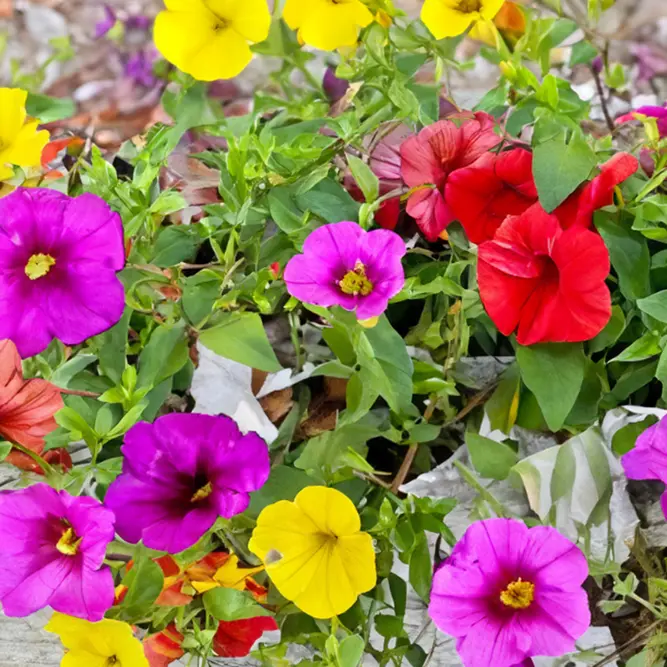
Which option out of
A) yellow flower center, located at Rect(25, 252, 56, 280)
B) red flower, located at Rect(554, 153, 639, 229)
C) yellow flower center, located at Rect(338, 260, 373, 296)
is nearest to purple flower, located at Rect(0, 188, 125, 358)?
yellow flower center, located at Rect(25, 252, 56, 280)

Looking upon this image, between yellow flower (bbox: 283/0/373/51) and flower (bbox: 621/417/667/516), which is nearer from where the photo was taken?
flower (bbox: 621/417/667/516)

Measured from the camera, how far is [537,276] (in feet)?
1.24

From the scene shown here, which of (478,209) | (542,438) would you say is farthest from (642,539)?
(478,209)

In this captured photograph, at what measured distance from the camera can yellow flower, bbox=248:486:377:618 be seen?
0.37 metres

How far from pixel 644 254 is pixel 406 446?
0.51ft

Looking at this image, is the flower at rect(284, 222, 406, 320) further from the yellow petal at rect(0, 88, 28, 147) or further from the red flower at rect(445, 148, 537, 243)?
the yellow petal at rect(0, 88, 28, 147)

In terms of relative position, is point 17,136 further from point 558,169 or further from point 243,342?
point 558,169

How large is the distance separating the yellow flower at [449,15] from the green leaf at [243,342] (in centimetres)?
19

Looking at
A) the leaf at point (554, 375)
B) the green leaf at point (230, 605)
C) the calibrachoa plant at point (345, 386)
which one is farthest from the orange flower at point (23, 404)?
the leaf at point (554, 375)

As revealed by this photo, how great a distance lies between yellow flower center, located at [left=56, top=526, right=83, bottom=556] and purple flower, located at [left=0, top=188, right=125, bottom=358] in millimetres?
87

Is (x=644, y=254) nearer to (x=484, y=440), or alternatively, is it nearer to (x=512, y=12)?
(x=484, y=440)

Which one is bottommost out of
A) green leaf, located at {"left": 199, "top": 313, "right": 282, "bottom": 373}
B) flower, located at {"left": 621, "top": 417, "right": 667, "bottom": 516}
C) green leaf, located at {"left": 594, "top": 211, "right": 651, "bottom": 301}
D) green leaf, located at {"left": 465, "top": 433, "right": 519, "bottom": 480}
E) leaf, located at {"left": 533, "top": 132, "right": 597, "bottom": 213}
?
green leaf, located at {"left": 465, "top": 433, "right": 519, "bottom": 480}

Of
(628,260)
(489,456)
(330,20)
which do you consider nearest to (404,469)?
(489,456)

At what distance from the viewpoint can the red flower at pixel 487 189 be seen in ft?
1.26
